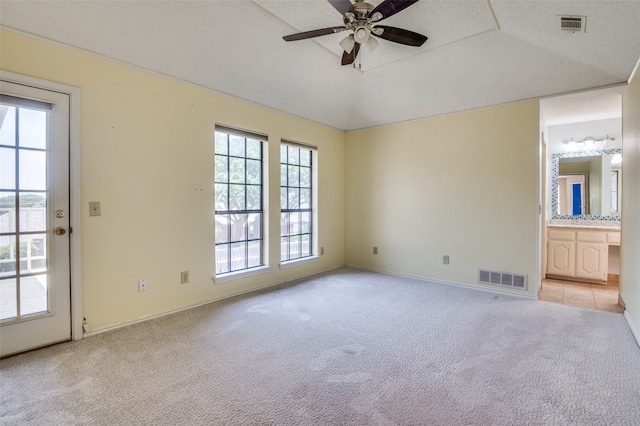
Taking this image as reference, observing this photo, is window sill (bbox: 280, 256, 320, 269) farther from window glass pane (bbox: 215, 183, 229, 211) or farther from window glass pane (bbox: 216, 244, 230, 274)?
window glass pane (bbox: 215, 183, 229, 211)

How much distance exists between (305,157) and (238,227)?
165 cm

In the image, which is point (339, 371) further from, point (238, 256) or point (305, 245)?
point (305, 245)

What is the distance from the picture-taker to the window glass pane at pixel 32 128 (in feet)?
7.68

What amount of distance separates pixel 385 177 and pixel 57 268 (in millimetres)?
4159

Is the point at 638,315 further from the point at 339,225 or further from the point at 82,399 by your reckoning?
the point at 82,399

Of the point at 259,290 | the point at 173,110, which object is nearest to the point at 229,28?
the point at 173,110

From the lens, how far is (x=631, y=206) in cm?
296

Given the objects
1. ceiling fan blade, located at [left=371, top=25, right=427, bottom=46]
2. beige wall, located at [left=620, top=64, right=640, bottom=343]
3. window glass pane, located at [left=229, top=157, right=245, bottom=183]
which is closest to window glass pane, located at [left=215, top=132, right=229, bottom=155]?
window glass pane, located at [left=229, top=157, right=245, bottom=183]

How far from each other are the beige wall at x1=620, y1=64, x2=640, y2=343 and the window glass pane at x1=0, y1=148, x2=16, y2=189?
5.14 meters

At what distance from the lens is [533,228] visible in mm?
3678

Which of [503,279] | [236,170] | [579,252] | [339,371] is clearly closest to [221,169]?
[236,170]

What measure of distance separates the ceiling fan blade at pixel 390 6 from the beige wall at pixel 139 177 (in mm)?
2133

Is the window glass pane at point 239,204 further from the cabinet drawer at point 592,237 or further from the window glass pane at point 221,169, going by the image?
the cabinet drawer at point 592,237

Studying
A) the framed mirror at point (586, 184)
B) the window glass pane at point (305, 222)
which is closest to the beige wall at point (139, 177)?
the window glass pane at point (305, 222)
